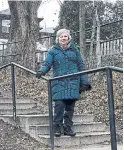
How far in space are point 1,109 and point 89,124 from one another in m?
1.95

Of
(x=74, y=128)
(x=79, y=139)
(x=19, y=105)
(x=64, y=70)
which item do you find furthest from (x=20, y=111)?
(x=64, y=70)

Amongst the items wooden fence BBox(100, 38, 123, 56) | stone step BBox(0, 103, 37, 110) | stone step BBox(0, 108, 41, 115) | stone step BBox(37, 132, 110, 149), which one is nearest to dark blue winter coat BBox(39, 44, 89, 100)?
stone step BBox(37, 132, 110, 149)

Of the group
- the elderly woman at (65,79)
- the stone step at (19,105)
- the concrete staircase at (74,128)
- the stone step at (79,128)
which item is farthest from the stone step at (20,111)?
the elderly woman at (65,79)

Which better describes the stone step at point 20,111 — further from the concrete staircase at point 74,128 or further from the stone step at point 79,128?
the stone step at point 79,128

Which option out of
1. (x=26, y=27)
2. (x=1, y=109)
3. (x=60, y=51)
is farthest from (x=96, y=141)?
(x=26, y=27)

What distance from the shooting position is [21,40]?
1400 cm

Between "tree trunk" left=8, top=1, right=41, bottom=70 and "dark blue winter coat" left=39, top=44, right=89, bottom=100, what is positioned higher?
"tree trunk" left=8, top=1, right=41, bottom=70

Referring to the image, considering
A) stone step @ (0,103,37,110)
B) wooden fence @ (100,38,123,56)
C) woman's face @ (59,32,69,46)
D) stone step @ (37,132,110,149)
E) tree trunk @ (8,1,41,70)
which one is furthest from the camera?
tree trunk @ (8,1,41,70)

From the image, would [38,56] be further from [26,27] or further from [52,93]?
[52,93]

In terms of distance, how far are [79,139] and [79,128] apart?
0.47 metres

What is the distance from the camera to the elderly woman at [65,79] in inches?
239

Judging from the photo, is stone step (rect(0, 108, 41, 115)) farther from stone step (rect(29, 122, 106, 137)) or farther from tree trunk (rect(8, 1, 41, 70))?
tree trunk (rect(8, 1, 41, 70))

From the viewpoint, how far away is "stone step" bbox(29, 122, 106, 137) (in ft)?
21.4

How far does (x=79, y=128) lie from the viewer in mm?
6812
